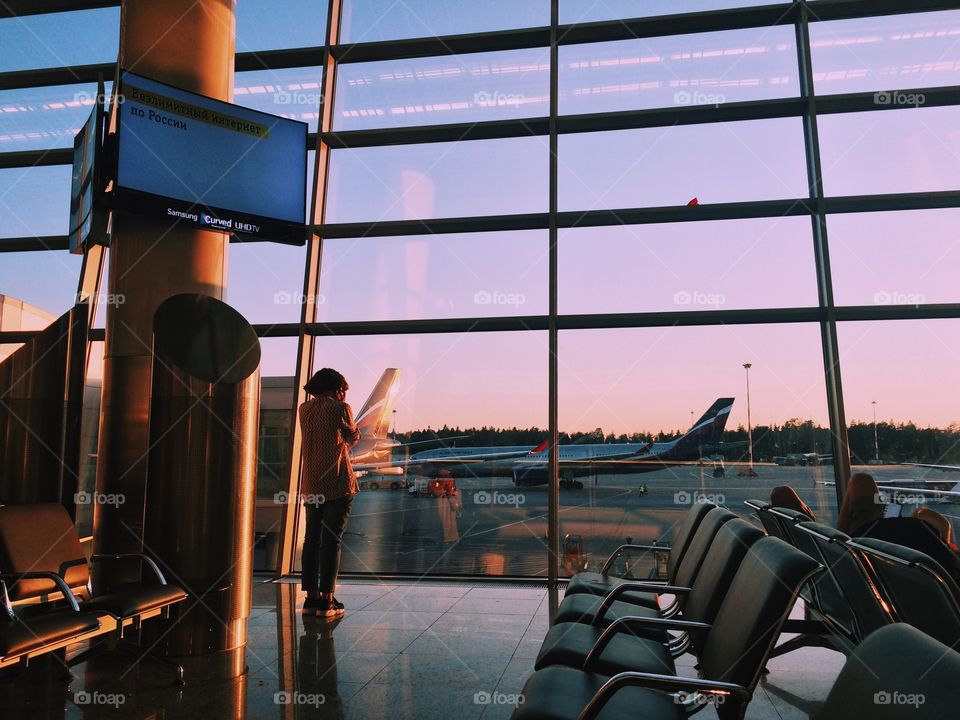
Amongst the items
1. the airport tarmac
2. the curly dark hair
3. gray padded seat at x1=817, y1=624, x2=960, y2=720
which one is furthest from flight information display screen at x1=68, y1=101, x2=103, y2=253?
gray padded seat at x1=817, y1=624, x2=960, y2=720

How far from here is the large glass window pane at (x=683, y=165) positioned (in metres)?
5.25

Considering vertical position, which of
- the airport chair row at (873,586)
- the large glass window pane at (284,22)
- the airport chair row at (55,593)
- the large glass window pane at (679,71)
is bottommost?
the airport chair row at (55,593)

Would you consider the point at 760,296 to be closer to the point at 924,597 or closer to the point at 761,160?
the point at 761,160

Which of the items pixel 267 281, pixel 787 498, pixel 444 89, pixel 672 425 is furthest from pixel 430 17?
pixel 787 498

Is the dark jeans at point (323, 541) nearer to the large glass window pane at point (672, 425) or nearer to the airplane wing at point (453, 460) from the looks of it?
the airplane wing at point (453, 460)

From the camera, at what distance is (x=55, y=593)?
11.1ft

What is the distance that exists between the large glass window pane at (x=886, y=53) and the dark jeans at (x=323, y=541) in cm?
463

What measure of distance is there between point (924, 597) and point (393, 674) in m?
2.18

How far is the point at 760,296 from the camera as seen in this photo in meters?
5.06

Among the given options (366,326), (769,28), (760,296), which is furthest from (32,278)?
(769,28)

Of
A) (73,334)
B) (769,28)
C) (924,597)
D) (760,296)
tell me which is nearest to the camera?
(924,597)

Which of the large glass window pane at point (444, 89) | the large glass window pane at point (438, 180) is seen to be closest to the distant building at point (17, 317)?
the large glass window pane at point (438, 180)

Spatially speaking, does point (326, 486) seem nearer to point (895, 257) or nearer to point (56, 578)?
point (56, 578)

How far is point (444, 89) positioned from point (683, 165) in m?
2.09
